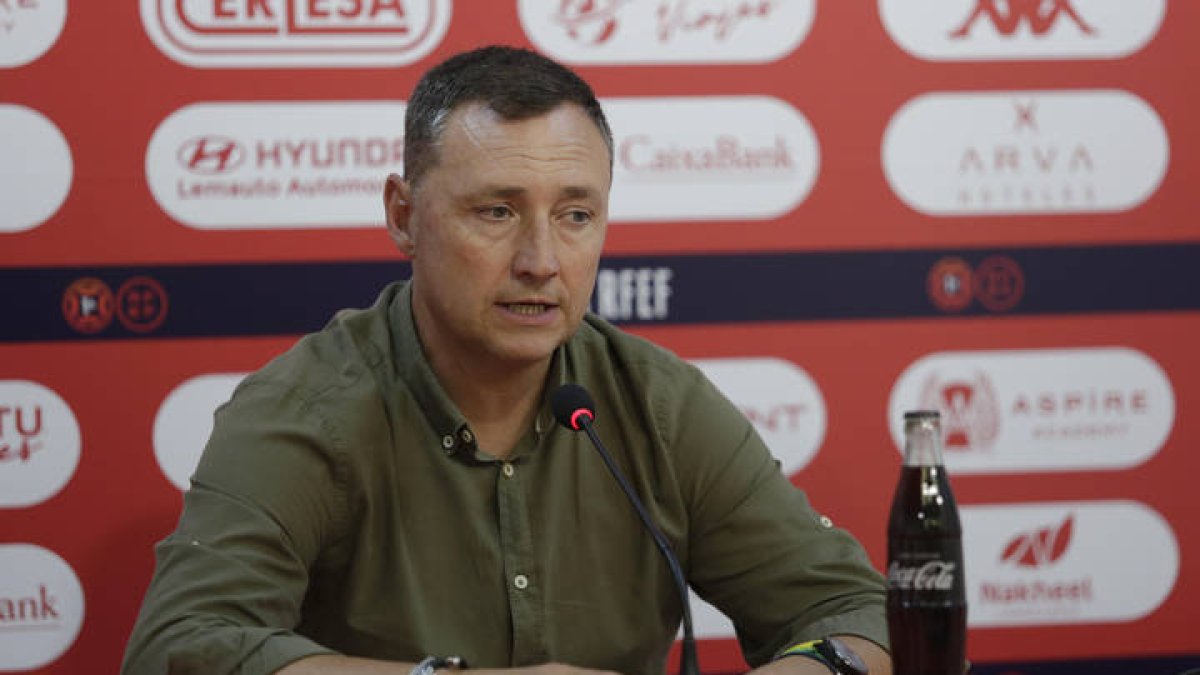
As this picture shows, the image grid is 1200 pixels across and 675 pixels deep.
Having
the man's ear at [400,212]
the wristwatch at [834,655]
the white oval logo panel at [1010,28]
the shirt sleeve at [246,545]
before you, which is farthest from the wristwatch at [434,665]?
the white oval logo panel at [1010,28]

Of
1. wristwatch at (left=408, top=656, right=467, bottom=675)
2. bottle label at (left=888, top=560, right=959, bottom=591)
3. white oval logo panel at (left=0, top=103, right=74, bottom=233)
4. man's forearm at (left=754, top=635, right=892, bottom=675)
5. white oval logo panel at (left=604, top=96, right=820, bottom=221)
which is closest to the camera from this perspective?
bottle label at (left=888, top=560, right=959, bottom=591)

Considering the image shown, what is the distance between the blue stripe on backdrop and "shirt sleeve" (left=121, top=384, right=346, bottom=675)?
0.83m

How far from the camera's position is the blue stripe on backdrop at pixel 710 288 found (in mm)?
2680

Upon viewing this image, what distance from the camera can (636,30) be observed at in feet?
9.18

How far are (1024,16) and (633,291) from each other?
962 millimetres

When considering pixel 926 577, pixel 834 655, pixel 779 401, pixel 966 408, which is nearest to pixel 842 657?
pixel 834 655

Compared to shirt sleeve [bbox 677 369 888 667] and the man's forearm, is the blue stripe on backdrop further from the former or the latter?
the man's forearm

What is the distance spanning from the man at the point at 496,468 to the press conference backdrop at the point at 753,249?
2.54ft

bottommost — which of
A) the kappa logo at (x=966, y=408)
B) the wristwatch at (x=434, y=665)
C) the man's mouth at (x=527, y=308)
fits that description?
the wristwatch at (x=434, y=665)

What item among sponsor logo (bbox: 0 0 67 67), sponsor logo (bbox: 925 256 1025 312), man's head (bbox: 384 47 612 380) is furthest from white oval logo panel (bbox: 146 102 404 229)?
sponsor logo (bbox: 925 256 1025 312)

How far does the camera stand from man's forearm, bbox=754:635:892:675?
1655 millimetres

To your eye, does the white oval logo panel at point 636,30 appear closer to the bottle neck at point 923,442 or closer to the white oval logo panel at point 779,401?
the white oval logo panel at point 779,401

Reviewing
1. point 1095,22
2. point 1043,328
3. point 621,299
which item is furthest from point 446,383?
point 1095,22

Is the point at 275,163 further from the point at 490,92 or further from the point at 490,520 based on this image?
the point at 490,520
